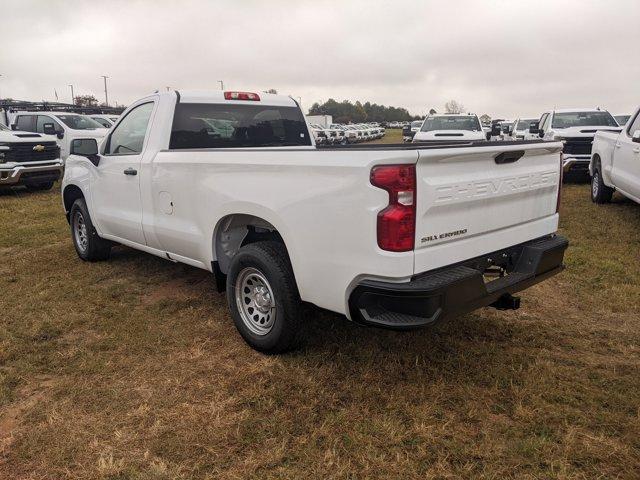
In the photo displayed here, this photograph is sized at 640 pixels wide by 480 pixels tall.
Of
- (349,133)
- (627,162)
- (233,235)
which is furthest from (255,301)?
(349,133)

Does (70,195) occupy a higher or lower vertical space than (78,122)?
lower

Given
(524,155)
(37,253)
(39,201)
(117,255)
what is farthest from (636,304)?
(39,201)

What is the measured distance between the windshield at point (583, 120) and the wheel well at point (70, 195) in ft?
36.9

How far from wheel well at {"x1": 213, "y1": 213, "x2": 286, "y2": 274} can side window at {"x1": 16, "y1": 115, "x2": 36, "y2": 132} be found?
13936 millimetres

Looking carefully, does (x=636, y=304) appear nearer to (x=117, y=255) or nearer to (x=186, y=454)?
(x=186, y=454)

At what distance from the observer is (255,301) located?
12.5ft

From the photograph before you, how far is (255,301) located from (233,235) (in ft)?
1.99

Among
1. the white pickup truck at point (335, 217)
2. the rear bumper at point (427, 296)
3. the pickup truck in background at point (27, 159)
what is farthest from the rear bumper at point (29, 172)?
the rear bumper at point (427, 296)

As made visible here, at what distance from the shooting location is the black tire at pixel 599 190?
904 centimetres

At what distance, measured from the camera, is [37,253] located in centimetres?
684

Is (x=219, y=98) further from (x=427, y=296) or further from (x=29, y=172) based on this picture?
(x=29, y=172)

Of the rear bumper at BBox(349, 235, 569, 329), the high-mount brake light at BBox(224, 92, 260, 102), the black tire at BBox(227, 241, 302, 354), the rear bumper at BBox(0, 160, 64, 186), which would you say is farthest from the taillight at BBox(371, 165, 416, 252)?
the rear bumper at BBox(0, 160, 64, 186)

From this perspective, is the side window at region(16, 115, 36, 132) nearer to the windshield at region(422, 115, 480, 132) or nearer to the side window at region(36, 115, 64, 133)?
the side window at region(36, 115, 64, 133)

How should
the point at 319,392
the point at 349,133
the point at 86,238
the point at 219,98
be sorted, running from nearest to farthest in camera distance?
the point at 319,392
the point at 219,98
the point at 86,238
the point at 349,133
